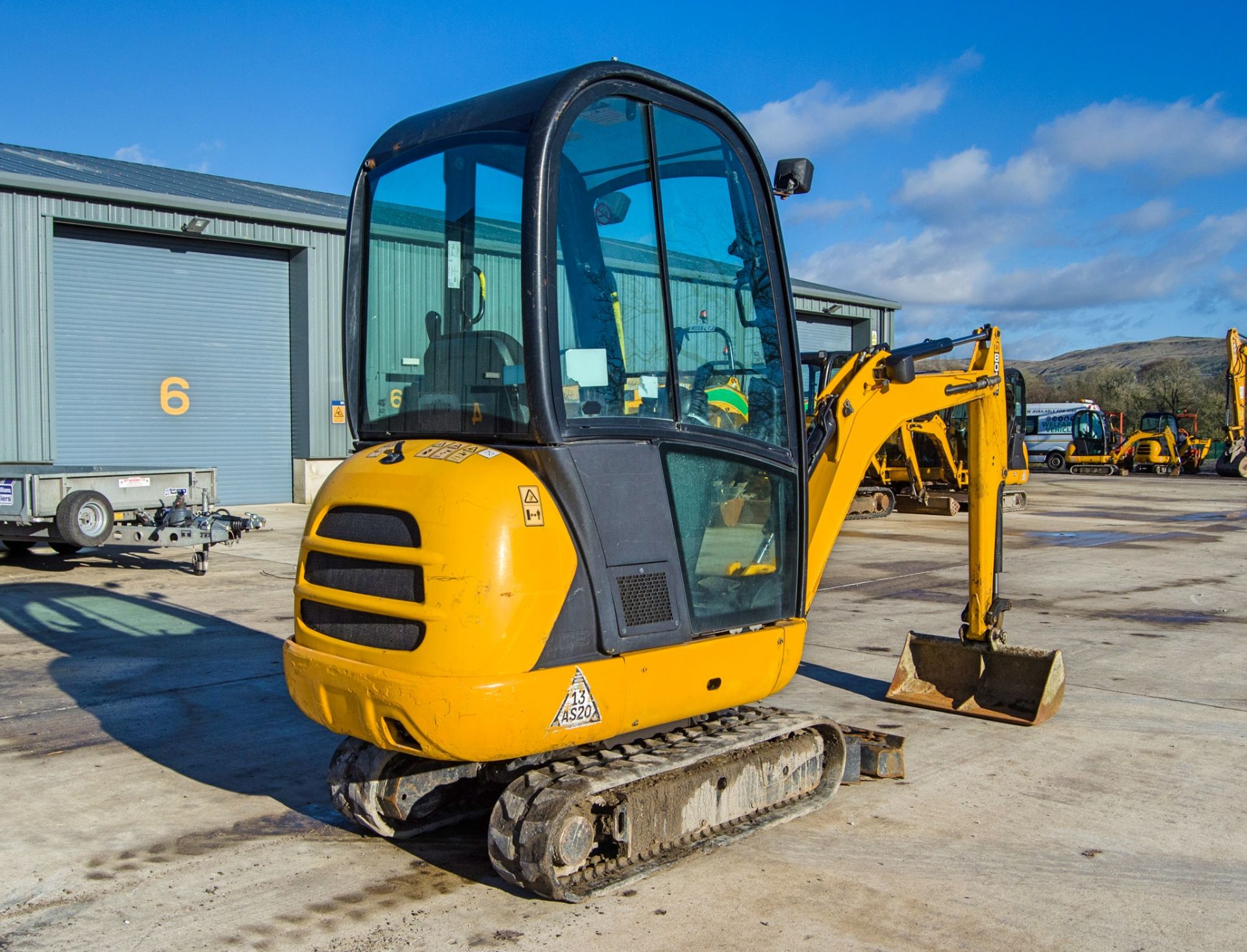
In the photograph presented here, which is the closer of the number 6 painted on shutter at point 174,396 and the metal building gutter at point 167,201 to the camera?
the metal building gutter at point 167,201

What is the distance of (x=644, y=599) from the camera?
4246mm

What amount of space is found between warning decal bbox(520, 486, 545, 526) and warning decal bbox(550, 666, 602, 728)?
1.77 feet

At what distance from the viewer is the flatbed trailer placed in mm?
12125

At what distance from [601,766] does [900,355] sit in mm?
2842

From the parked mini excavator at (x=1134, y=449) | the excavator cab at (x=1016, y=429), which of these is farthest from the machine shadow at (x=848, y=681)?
the parked mini excavator at (x=1134, y=449)

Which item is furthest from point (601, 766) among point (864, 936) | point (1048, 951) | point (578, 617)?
point (1048, 951)

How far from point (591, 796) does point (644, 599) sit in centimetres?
74

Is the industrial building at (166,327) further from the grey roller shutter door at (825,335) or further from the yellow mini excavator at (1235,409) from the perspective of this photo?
the yellow mini excavator at (1235,409)

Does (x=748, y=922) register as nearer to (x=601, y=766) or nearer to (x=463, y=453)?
(x=601, y=766)

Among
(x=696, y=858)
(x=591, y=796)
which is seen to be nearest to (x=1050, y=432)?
(x=696, y=858)

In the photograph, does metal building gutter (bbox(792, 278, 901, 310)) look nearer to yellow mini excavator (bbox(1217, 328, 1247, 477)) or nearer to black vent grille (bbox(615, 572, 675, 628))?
yellow mini excavator (bbox(1217, 328, 1247, 477))

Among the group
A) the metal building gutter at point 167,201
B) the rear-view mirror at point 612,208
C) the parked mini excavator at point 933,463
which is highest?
the metal building gutter at point 167,201

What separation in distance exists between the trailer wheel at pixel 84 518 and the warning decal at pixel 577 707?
9.78 meters

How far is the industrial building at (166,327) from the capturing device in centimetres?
1791
